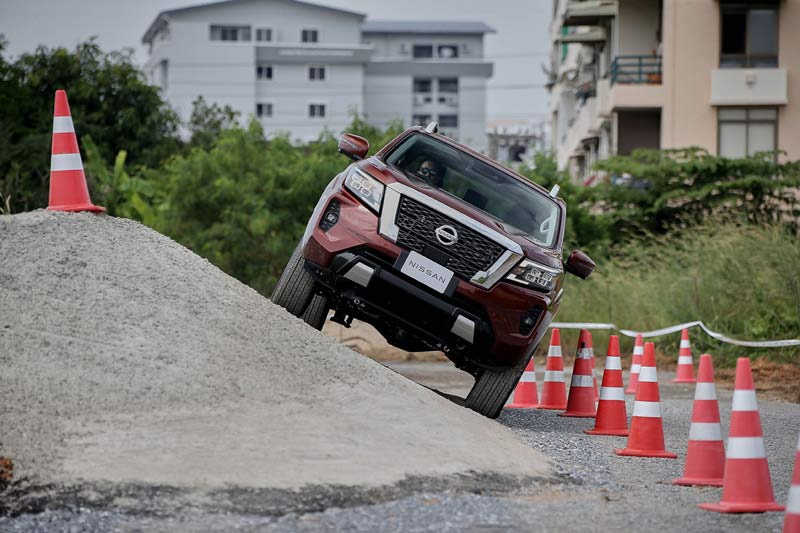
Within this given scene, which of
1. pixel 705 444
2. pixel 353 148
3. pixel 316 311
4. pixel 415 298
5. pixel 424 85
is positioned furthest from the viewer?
pixel 424 85

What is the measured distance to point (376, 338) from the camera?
22.6 meters

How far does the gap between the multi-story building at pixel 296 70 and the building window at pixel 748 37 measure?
1967 inches

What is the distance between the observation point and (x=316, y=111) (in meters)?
98.0

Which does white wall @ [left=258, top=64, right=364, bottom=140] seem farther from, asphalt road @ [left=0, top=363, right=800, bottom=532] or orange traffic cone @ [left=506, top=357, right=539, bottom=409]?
asphalt road @ [left=0, top=363, right=800, bottom=532]

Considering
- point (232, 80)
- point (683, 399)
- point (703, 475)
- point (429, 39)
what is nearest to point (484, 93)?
point (429, 39)

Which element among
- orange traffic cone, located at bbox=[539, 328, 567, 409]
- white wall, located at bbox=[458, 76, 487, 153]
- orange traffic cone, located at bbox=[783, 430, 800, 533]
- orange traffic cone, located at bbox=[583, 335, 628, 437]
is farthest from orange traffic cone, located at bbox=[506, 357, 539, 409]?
white wall, located at bbox=[458, 76, 487, 153]

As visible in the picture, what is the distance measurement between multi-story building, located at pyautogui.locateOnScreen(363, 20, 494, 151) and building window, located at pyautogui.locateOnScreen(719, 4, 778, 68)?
203 feet

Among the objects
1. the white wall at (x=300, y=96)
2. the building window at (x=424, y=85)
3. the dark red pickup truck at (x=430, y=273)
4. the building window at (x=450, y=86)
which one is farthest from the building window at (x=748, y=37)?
the building window at (x=450, y=86)

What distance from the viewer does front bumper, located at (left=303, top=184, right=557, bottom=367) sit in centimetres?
1005

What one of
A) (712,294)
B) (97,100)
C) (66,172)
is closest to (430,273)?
(66,172)

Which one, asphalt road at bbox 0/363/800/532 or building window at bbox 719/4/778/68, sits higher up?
building window at bbox 719/4/778/68

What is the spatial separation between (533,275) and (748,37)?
3112cm

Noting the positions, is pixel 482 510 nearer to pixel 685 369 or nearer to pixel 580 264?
pixel 580 264

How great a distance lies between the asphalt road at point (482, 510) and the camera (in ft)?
21.0
